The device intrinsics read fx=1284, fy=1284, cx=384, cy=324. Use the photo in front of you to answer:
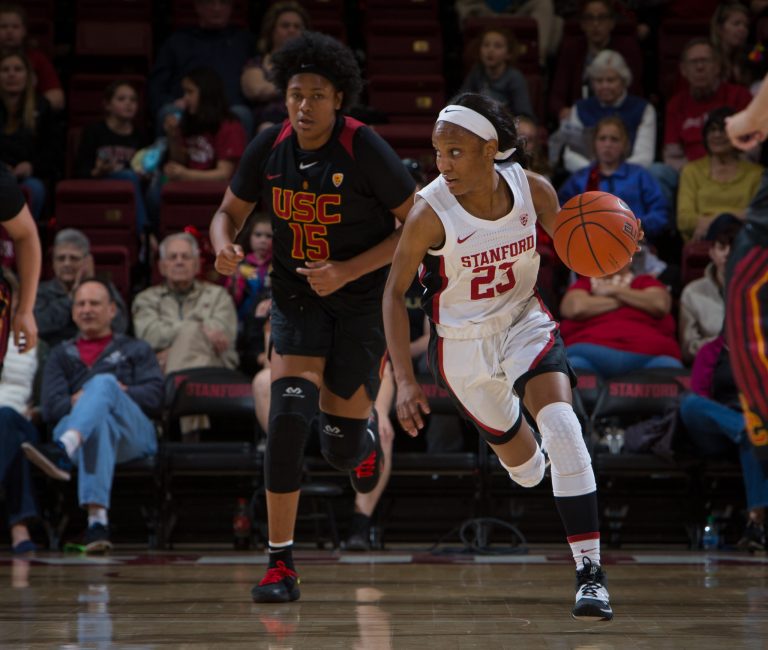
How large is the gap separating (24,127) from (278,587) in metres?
5.37

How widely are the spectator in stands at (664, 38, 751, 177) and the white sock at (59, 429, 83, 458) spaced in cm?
447

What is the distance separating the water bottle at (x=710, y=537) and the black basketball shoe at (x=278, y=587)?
125 inches

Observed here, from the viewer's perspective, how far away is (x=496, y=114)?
165 inches

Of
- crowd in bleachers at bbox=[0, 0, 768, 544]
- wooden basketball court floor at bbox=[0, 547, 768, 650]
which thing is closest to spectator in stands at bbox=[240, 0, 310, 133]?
crowd in bleachers at bbox=[0, 0, 768, 544]

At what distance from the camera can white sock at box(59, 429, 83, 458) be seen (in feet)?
21.7

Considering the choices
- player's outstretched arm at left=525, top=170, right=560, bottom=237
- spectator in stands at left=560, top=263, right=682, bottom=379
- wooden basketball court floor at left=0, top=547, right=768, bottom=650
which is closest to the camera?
wooden basketball court floor at left=0, top=547, right=768, bottom=650

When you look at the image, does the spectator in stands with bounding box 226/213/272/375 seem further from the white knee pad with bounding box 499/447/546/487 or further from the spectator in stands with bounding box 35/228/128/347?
the white knee pad with bounding box 499/447/546/487

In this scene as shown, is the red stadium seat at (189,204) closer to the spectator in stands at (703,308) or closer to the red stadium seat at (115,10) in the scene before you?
the red stadium seat at (115,10)

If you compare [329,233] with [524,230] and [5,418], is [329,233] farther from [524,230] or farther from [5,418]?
[5,418]

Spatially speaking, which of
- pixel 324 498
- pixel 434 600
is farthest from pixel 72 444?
pixel 434 600

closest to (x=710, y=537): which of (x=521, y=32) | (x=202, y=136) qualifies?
(x=202, y=136)

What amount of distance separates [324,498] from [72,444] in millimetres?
1387

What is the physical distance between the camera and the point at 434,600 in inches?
179

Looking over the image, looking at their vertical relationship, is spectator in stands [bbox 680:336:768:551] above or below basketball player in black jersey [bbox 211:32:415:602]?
below
